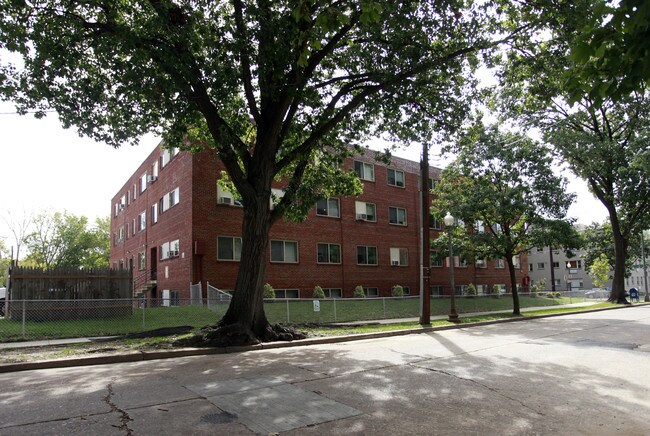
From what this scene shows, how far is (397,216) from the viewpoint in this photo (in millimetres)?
33938

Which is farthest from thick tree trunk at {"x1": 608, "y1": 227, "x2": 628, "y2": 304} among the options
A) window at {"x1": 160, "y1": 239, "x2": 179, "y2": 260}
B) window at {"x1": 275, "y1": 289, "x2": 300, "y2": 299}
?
window at {"x1": 160, "y1": 239, "x2": 179, "y2": 260}

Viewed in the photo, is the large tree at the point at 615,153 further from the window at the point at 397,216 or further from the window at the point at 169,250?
the window at the point at 169,250

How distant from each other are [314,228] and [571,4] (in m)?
19.3

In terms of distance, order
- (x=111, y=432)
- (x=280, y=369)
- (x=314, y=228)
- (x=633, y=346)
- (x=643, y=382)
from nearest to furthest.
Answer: (x=111, y=432), (x=643, y=382), (x=280, y=369), (x=633, y=346), (x=314, y=228)

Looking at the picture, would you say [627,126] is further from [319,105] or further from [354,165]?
[319,105]

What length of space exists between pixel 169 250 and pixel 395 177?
16814 mm

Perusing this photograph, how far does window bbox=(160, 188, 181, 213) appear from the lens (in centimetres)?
2614

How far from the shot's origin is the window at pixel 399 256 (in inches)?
1300

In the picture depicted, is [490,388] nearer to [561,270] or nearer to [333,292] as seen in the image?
[333,292]

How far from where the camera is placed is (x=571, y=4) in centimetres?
1139

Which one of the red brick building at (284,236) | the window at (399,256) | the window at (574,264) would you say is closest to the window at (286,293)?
the red brick building at (284,236)

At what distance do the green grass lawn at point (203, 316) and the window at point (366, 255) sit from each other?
600 centimetres

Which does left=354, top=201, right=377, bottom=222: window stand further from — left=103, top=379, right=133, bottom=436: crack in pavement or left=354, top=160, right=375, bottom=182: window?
left=103, top=379, right=133, bottom=436: crack in pavement

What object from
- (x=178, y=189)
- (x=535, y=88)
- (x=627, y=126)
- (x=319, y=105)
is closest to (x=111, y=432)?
(x=319, y=105)
